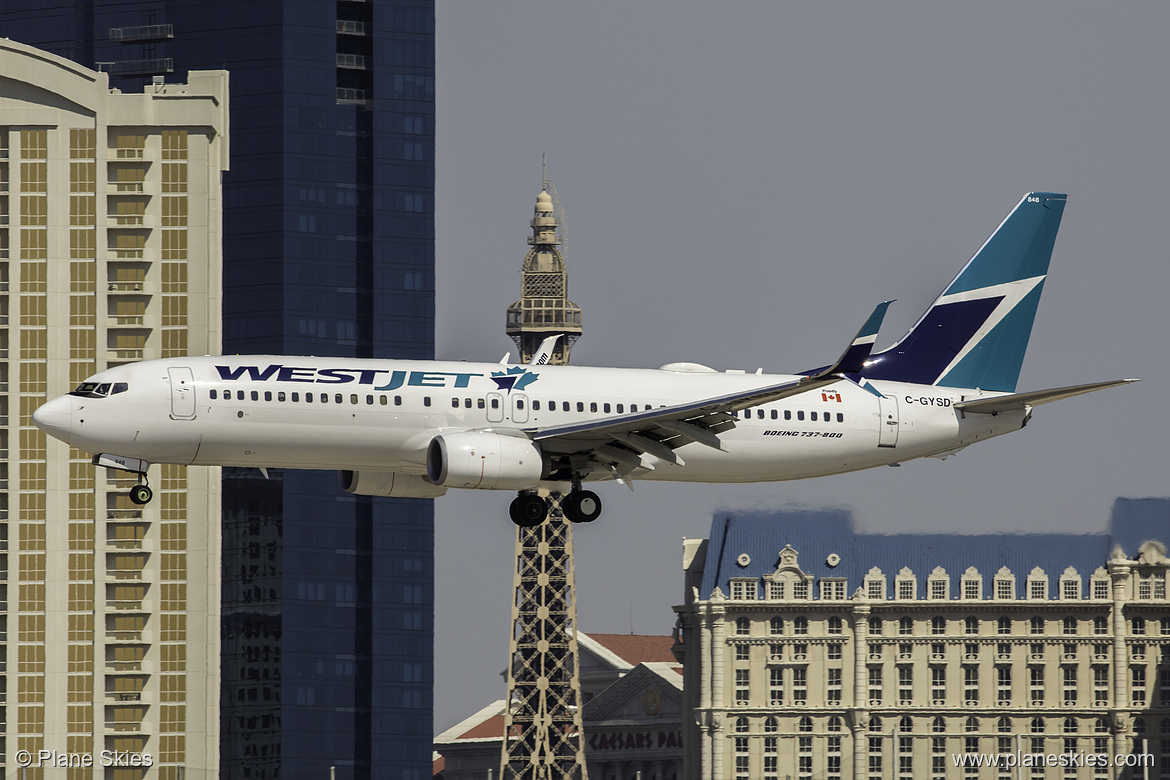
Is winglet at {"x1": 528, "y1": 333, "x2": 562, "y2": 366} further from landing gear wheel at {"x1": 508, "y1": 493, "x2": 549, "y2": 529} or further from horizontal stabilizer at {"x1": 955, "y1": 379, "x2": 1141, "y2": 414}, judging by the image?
horizontal stabilizer at {"x1": 955, "y1": 379, "x2": 1141, "y2": 414}

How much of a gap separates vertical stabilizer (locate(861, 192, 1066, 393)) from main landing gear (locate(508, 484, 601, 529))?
13.4 m

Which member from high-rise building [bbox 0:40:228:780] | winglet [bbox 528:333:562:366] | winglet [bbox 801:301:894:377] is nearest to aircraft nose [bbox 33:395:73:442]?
winglet [bbox 528:333:562:366]

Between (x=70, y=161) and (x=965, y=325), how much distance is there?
91798mm

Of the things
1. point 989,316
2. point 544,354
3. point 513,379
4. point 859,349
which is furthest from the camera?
point 989,316

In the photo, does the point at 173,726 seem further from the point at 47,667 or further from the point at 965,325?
the point at 965,325

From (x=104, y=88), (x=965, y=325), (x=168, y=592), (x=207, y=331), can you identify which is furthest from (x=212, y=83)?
(x=965, y=325)

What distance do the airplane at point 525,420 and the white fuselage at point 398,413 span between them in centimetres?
5

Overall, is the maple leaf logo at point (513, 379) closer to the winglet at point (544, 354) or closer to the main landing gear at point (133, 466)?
the winglet at point (544, 354)

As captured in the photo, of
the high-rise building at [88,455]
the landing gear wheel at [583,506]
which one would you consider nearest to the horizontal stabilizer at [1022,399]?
the landing gear wheel at [583,506]

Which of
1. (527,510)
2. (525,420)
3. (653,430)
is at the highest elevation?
(525,420)

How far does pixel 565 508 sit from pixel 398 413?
7.01 m

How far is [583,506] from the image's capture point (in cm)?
7588

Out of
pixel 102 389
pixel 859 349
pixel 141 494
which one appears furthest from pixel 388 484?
pixel 859 349

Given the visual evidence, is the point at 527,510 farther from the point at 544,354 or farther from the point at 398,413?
the point at 544,354
